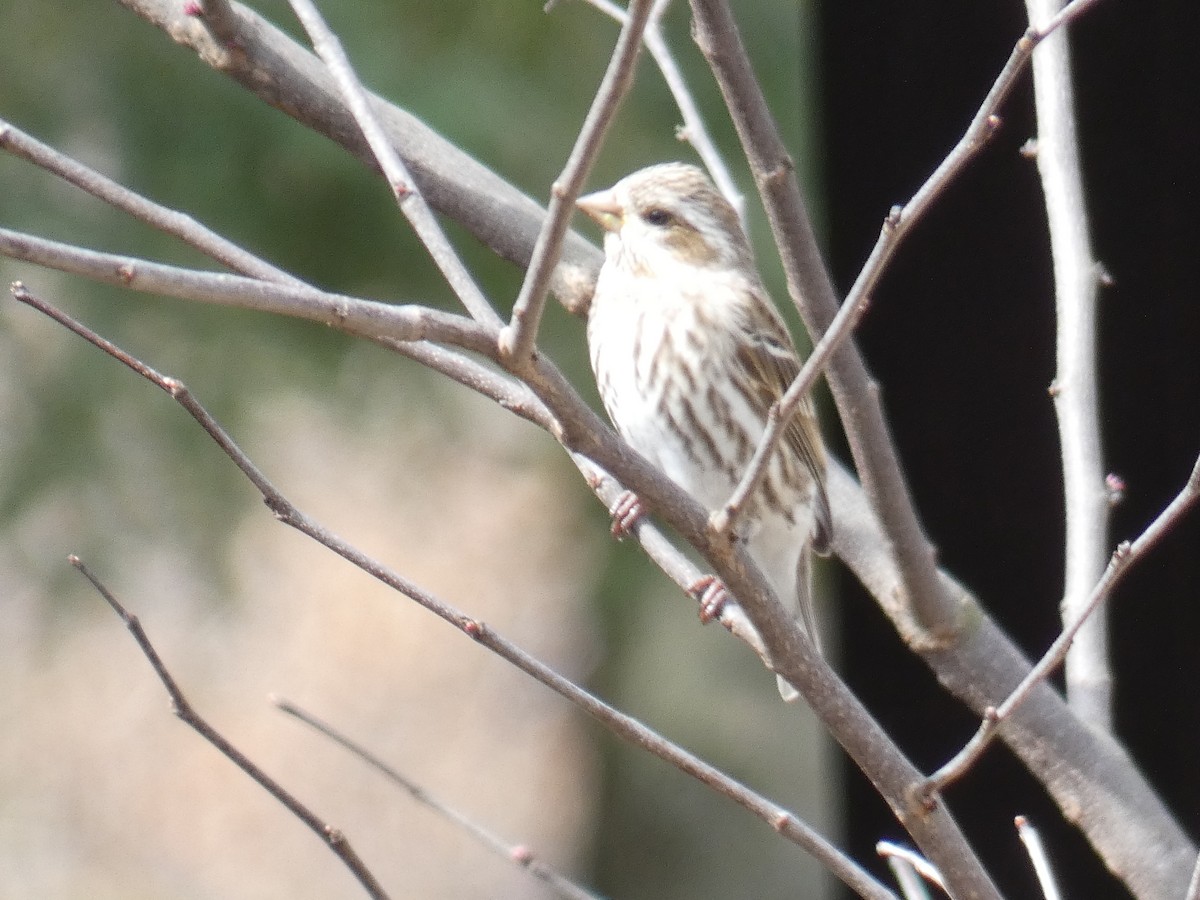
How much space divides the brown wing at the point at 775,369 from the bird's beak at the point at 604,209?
1.25 ft

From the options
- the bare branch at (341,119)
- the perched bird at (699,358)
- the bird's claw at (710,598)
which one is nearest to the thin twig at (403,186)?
the bare branch at (341,119)

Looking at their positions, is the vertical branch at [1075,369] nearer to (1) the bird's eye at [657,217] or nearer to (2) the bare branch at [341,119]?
(2) the bare branch at [341,119]

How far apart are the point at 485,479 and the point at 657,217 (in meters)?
4.48

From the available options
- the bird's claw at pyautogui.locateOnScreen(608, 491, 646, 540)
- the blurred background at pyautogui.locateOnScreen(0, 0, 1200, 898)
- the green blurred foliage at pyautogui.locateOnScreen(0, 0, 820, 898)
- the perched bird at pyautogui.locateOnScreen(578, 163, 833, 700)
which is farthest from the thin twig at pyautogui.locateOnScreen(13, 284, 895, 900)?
the green blurred foliage at pyautogui.locateOnScreen(0, 0, 820, 898)

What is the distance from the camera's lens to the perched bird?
12.0ft

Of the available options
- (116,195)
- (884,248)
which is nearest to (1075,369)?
(884,248)

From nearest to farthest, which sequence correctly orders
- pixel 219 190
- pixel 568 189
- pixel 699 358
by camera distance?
1. pixel 568 189
2. pixel 699 358
3. pixel 219 190

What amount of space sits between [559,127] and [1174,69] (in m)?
2.64

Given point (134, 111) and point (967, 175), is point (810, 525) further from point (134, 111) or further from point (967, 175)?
point (134, 111)

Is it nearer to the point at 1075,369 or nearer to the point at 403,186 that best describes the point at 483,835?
the point at 403,186

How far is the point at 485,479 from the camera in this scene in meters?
8.20

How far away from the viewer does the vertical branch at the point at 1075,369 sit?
2441 mm

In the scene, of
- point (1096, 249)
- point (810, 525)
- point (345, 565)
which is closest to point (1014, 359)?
point (1096, 249)

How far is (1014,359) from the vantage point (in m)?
3.31
